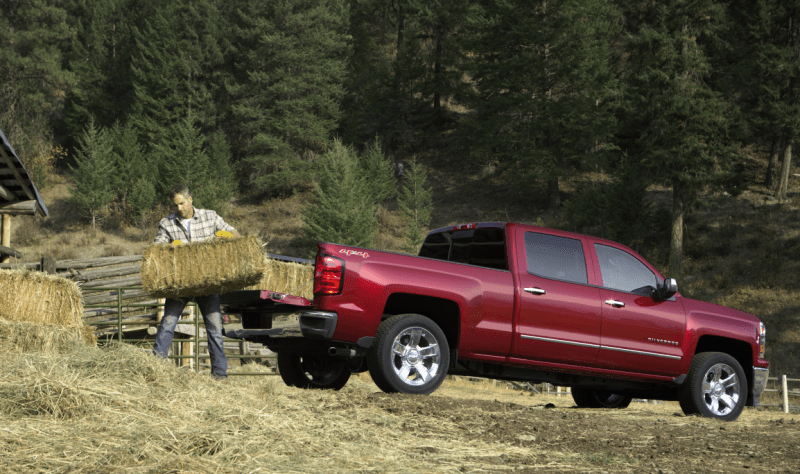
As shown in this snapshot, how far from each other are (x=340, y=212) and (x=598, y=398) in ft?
100

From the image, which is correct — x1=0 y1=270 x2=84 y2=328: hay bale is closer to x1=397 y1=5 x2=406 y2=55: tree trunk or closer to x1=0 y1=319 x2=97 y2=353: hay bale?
x1=0 y1=319 x2=97 y2=353: hay bale

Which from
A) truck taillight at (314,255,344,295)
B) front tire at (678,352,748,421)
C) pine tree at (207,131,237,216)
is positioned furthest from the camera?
pine tree at (207,131,237,216)

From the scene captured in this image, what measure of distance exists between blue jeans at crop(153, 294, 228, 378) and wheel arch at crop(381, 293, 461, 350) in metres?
1.71

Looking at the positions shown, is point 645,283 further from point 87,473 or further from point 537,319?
point 87,473

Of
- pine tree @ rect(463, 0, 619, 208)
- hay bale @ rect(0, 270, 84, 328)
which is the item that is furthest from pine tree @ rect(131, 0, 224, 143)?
hay bale @ rect(0, 270, 84, 328)

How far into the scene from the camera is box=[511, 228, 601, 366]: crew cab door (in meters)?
7.64

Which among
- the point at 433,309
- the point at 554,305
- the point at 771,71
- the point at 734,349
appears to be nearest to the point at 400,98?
the point at 771,71

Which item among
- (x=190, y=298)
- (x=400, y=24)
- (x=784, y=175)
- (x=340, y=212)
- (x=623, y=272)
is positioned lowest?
(x=190, y=298)

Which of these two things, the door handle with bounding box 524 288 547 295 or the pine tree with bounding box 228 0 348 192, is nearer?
the door handle with bounding box 524 288 547 295

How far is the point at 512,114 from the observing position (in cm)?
4738

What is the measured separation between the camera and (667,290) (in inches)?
327

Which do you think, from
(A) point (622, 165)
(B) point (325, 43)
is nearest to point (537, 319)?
(A) point (622, 165)

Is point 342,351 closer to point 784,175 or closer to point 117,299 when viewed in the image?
point 117,299

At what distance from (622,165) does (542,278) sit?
29.4 m
